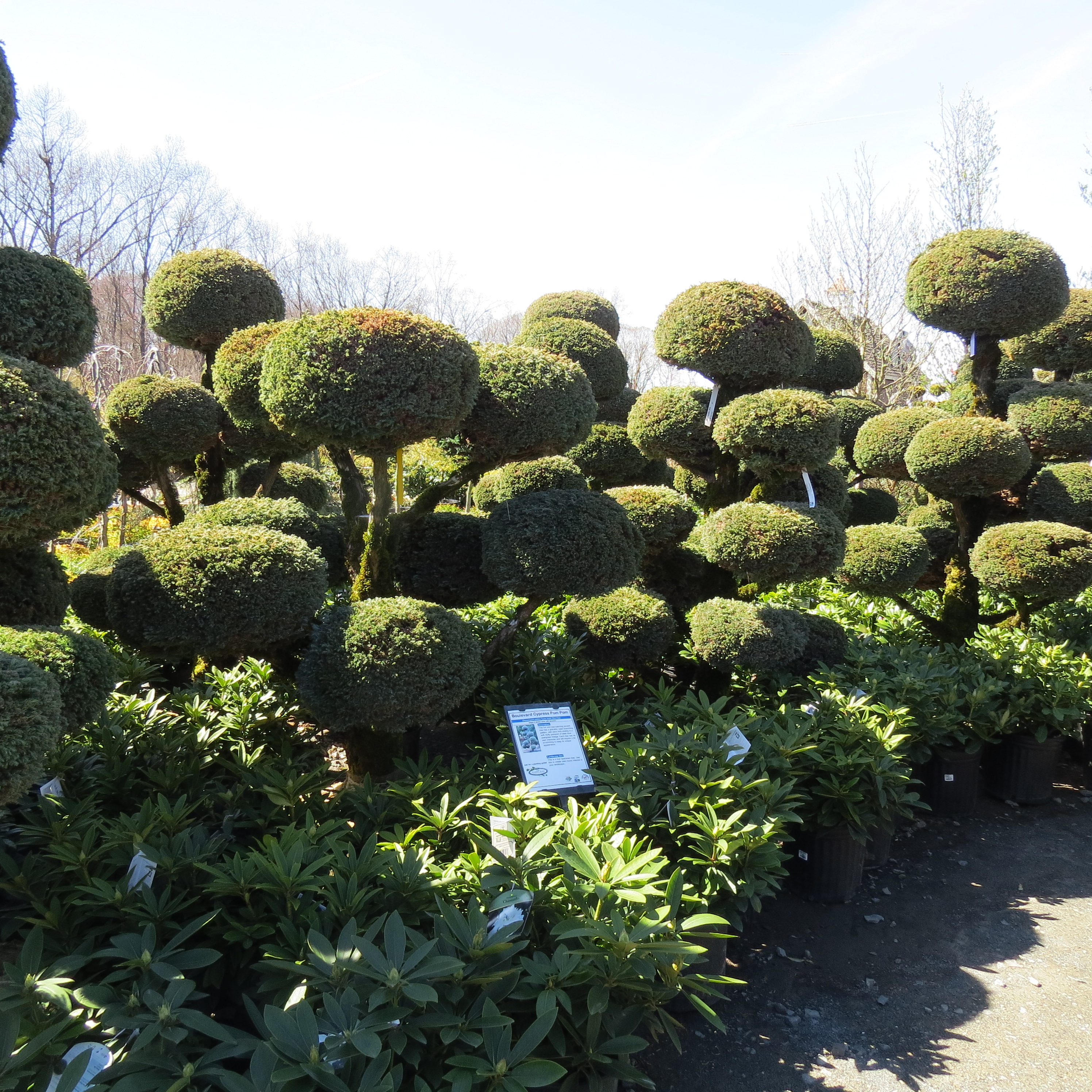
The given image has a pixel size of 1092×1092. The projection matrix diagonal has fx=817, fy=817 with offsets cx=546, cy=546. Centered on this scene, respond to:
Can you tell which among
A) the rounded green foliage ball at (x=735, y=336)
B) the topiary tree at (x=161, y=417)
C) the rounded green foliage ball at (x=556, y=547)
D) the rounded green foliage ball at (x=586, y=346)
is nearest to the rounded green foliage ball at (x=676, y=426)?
the rounded green foliage ball at (x=735, y=336)

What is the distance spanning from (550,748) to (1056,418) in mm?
4639

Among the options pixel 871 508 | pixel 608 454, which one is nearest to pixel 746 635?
pixel 608 454

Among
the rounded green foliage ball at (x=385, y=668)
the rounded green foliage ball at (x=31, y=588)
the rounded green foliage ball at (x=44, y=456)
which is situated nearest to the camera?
the rounded green foliage ball at (x=44, y=456)

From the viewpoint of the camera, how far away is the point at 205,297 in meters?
5.13

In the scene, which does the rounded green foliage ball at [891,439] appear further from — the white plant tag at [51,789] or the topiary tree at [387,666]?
the white plant tag at [51,789]

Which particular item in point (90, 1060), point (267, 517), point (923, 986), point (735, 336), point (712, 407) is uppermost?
point (735, 336)

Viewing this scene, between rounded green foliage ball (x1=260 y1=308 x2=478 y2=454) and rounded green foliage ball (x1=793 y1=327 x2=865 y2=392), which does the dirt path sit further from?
rounded green foliage ball (x1=793 y1=327 x2=865 y2=392)

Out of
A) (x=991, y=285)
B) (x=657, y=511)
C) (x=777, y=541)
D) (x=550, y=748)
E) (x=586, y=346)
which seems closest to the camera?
(x=550, y=748)

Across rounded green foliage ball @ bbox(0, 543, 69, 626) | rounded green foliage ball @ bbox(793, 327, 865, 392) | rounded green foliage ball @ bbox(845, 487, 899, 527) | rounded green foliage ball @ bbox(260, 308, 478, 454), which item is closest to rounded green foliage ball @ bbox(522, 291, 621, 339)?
rounded green foliage ball @ bbox(793, 327, 865, 392)

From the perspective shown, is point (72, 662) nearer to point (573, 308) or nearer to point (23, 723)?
point (23, 723)

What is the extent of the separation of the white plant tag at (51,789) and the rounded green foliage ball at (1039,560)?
550cm

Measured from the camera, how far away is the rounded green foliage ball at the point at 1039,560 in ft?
17.4

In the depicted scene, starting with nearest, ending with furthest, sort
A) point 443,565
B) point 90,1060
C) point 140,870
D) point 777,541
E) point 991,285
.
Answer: point 90,1060 → point 140,870 → point 443,565 → point 777,541 → point 991,285

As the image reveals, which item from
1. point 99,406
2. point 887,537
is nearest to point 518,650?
point 887,537
